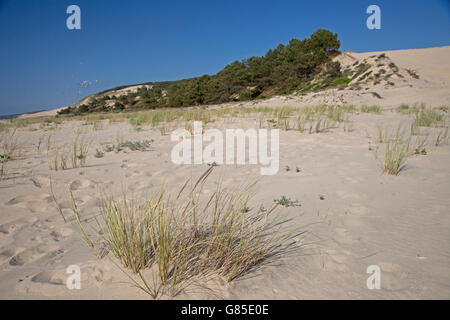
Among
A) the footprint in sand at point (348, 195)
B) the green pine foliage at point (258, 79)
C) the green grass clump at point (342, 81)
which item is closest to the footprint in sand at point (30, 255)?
the footprint in sand at point (348, 195)

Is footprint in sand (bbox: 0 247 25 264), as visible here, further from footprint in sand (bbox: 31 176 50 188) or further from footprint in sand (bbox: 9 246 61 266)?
footprint in sand (bbox: 31 176 50 188)

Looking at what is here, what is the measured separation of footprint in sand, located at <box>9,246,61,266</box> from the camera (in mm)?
1517

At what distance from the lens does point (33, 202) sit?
233 cm

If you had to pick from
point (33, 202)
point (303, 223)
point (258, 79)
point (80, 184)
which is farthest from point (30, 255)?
point (258, 79)

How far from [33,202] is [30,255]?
96cm

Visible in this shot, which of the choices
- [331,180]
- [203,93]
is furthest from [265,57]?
[331,180]

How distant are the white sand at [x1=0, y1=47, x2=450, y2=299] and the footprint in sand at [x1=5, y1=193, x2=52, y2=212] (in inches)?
0.4

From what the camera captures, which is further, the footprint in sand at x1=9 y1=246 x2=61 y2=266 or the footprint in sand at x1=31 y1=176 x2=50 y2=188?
the footprint in sand at x1=31 y1=176 x2=50 y2=188

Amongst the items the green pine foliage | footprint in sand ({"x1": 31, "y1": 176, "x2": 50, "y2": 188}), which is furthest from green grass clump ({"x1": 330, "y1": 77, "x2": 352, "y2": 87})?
footprint in sand ({"x1": 31, "y1": 176, "x2": 50, "y2": 188})

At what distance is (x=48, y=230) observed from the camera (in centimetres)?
190

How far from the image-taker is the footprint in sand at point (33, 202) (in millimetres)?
2256
